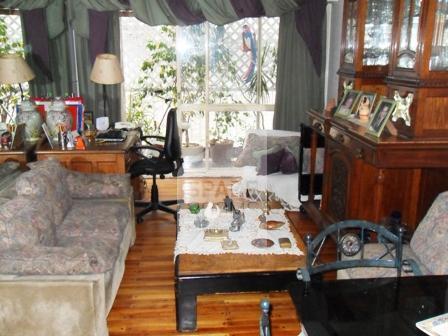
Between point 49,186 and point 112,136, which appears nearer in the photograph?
point 49,186

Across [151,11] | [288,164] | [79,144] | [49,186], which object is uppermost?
[151,11]

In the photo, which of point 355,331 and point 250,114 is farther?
point 250,114

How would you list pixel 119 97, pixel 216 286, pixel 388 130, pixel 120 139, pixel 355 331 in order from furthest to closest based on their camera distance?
pixel 119 97 → pixel 120 139 → pixel 388 130 → pixel 216 286 → pixel 355 331

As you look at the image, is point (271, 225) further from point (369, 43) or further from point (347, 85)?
point (369, 43)

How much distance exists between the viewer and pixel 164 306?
8.78ft

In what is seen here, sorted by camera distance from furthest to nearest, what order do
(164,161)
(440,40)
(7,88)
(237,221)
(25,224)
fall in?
(7,88) → (164,161) → (237,221) → (440,40) → (25,224)

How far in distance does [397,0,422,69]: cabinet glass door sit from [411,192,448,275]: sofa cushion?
85 cm

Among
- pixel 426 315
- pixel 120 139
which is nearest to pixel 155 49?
pixel 120 139

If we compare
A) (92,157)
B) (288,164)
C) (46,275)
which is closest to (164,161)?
(92,157)

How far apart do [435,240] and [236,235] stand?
110 centimetres

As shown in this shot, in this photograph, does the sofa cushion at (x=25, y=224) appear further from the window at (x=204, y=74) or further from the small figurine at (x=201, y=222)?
the window at (x=204, y=74)

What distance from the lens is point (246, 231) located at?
2.80m

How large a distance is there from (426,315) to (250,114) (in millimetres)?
4087

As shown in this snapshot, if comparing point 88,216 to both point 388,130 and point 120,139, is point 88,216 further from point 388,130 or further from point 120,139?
point 388,130
